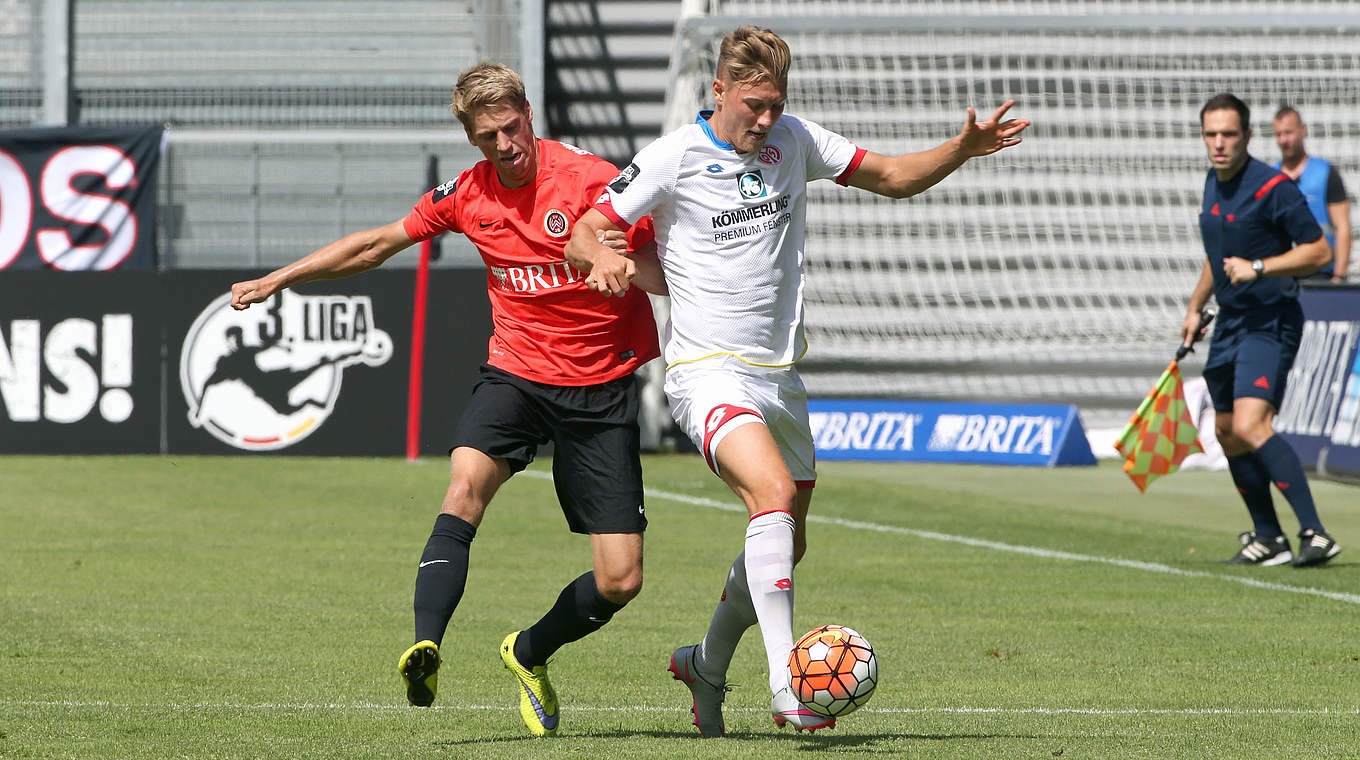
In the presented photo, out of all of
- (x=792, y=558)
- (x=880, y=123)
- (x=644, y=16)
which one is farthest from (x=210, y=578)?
(x=644, y=16)

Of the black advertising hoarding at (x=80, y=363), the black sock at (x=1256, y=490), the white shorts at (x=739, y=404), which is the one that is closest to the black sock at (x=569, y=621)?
the white shorts at (x=739, y=404)

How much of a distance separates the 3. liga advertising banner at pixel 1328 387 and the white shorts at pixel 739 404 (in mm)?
9348

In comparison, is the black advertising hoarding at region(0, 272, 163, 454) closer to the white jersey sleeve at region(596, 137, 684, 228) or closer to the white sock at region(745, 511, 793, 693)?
the white jersey sleeve at region(596, 137, 684, 228)

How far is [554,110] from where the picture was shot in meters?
21.1

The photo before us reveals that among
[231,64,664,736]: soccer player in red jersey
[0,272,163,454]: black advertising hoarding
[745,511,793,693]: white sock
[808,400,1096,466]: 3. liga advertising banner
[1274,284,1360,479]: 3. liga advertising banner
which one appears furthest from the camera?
[808,400,1096,466]: 3. liga advertising banner

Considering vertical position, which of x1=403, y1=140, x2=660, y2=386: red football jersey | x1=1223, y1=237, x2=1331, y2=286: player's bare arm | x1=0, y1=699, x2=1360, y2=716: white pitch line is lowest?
x1=0, y1=699, x2=1360, y2=716: white pitch line

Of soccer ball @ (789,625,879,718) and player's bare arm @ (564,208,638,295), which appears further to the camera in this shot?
player's bare arm @ (564,208,638,295)

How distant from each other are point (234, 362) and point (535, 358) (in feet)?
33.9

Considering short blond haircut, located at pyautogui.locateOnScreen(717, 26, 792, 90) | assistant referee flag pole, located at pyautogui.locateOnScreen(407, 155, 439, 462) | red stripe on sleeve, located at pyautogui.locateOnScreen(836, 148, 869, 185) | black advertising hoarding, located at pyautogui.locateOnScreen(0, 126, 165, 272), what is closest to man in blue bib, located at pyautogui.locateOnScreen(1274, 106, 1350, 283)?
red stripe on sleeve, located at pyautogui.locateOnScreen(836, 148, 869, 185)

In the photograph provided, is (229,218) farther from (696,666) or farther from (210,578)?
(696,666)

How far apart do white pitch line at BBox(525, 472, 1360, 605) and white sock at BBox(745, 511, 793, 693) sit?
3.93m

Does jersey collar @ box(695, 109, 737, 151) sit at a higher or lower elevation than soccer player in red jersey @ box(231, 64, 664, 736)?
higher

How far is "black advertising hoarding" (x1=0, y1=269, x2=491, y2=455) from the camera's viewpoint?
15.4 metres

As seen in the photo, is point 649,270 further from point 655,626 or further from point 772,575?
point 655,626
